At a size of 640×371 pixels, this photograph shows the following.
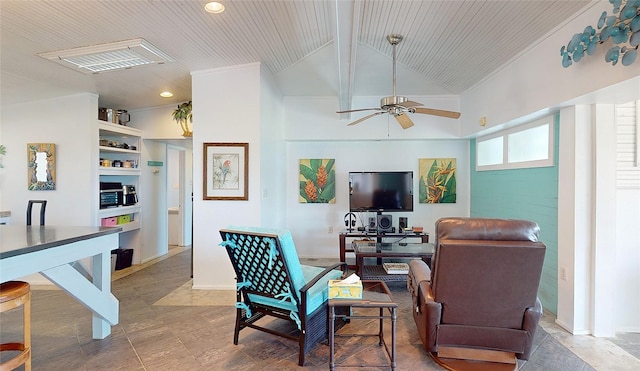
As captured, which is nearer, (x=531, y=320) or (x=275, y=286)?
(x=531, y=320)

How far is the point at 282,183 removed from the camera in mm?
5219

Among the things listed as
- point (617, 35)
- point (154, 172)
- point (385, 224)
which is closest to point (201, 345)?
point (385, 224)

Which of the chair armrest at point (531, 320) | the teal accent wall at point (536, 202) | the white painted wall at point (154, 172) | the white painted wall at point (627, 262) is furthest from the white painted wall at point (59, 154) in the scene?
the white painted wall at point (627, 262)

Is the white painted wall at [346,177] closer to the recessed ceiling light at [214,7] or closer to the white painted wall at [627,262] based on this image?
the white painted wall at [627,262]

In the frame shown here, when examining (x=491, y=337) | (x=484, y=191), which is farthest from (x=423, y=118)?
(x=491, y=337)

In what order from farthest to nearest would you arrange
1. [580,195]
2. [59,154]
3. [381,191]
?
[381,191], [59,154], [580,195]

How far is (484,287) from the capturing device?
2041mm

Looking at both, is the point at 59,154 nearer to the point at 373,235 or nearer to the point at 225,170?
the point at 225,170

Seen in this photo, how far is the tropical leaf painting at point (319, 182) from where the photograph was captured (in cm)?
538

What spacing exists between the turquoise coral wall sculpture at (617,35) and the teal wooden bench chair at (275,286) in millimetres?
2532

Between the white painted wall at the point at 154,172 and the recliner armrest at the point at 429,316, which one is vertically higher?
the white painted wall at the point at 154,172

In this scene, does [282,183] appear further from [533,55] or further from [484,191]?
[533,55]

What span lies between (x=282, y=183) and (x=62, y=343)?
3.37 meters

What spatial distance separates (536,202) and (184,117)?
4705 millimetres
